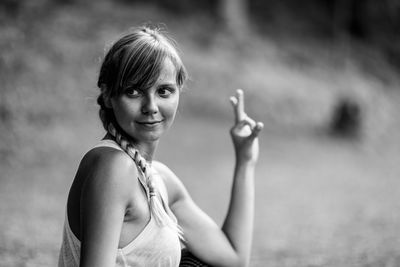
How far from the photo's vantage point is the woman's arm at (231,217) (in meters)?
2.62

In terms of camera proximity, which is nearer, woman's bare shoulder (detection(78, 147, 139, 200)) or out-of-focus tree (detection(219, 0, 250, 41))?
woman's bare shoulder (detection(78, 147, 139, 200))

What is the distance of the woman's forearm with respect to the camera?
2.72 meters

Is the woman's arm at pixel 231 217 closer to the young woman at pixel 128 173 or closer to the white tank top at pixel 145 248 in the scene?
the young woman at pixel 128 173

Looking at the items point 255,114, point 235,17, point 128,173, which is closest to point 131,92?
point 128,173

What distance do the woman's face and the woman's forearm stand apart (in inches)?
27.8

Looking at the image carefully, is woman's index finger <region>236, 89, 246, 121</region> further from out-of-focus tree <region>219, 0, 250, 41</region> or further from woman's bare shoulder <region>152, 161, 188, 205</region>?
out-of-focus tree <region>219, 0, 250, 41</region>

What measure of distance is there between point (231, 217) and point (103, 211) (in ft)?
3.26

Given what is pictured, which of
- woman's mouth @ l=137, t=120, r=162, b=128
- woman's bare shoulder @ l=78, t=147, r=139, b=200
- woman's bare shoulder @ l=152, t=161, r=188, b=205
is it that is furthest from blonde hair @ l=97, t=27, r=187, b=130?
woman's bare shoulder @ l=152, t=161, r=188, b=205

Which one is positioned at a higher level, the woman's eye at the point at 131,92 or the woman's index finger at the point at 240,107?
the woman's index finger at the point at 240,107

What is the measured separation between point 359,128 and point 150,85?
481 inches

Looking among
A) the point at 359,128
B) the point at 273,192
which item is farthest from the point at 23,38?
the point at 359,128

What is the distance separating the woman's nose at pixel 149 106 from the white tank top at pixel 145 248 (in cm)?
17

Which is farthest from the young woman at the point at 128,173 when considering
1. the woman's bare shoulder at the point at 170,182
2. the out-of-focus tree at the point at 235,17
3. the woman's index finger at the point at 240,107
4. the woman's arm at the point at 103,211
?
the out-of-focus tree at the point at 235,17

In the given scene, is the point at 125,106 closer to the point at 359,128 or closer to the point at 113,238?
the point at 113,238
